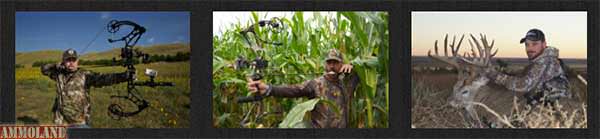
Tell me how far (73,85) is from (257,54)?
1.60m

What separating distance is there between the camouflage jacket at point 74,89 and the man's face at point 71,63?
4cm

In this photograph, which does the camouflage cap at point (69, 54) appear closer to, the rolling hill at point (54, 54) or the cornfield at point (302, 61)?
the rolling hill at point (54, 54)

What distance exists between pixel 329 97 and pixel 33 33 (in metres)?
2.56

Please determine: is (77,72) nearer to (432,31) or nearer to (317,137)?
(317,137)

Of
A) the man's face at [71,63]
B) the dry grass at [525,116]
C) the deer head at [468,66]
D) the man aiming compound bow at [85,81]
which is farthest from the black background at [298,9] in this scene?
the man's face at [71,63]

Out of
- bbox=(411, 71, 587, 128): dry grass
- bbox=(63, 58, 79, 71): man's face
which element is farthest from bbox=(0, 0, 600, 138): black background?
bbox=(63, 58, 79, 71): man's face

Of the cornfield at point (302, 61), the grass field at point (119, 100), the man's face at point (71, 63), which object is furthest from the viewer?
the man's face at point (71, 63)

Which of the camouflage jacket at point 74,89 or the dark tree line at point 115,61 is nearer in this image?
the dark tree line at point 115,61

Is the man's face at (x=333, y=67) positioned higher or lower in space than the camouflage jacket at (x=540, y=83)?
higher

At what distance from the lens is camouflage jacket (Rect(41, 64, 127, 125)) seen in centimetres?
1169

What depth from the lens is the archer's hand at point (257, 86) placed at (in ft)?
37.9

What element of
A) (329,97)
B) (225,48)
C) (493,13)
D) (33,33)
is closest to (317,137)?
(329,97)

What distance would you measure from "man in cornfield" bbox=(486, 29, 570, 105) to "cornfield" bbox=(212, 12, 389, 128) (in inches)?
38.9

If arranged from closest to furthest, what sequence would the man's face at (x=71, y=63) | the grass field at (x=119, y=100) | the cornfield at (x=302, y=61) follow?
1. the cornfield at (x=302, y=61)
2. the grass field at (x=119, y=100)
3. the man's face at (x=71, y=63)
